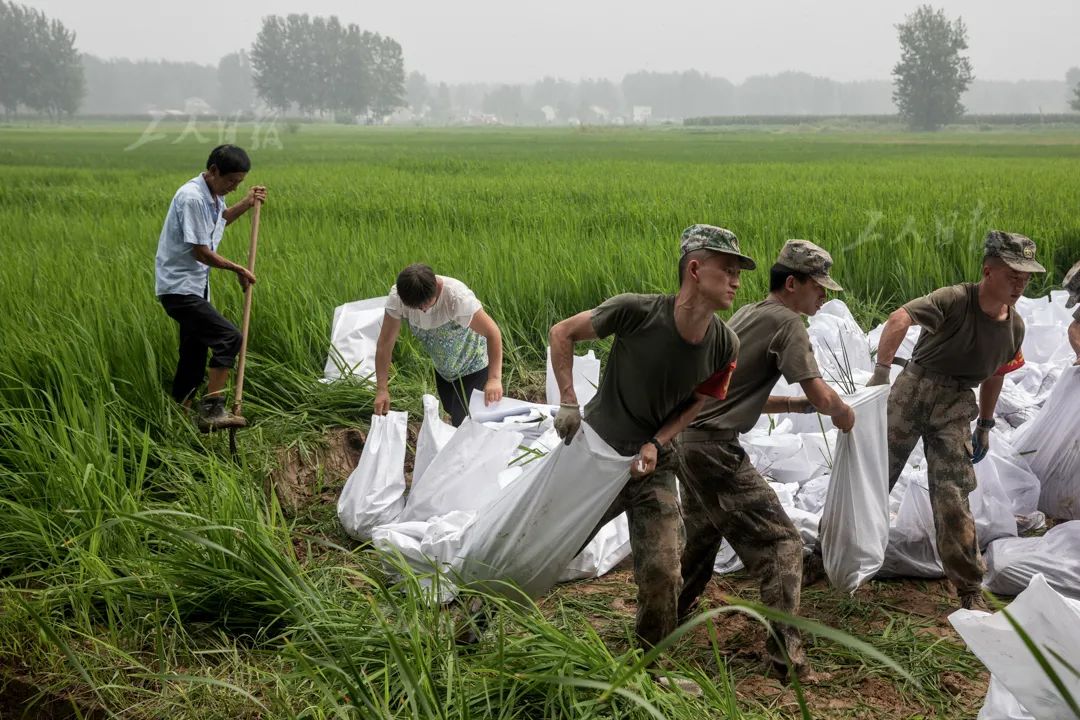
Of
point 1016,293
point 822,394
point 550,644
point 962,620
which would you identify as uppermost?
point 1016,293

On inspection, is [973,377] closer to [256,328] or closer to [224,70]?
[256,328]

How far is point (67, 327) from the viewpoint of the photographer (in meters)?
5.14

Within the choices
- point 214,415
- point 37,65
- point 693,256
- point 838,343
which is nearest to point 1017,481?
point 838,343

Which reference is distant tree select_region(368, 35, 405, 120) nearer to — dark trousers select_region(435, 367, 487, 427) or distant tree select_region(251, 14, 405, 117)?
distant tree select_region(251, 14, 405, 117)

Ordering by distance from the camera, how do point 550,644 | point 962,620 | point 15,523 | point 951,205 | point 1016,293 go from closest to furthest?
point 962,620
point 550,644
point 1016,293
point 15,523
point 951,205

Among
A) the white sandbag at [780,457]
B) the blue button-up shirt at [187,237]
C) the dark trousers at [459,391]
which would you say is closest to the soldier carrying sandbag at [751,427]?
the white sandbag at [780,457]

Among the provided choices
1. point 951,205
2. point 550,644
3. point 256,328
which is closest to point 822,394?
point 550,644

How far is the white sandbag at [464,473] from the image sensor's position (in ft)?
12.6

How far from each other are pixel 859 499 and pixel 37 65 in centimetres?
6636

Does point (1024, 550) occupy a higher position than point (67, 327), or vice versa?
point (67, 327)

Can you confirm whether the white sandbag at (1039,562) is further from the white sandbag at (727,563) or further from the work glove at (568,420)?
the work glove at (568,420)

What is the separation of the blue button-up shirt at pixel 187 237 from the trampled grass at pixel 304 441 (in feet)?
1.20

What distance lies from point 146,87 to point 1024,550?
108300mm

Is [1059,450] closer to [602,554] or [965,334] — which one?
[965,334]
